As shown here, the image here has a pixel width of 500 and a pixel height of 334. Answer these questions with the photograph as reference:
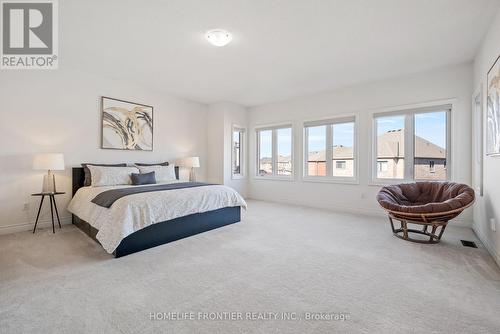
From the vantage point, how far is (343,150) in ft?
17.0

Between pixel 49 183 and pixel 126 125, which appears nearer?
pixel 49 183

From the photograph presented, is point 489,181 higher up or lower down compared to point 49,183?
higher up

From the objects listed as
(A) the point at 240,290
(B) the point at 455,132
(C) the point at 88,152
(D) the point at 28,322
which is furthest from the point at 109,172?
(B) the point at 455,132

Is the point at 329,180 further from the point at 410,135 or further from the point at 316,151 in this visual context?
the point at 410,135

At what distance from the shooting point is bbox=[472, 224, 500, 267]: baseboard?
96.7 inches

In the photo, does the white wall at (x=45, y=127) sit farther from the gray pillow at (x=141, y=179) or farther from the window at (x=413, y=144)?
the window at (x=413, y=144)

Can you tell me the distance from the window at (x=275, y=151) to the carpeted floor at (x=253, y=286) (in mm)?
3086

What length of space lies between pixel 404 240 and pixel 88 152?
5.11m

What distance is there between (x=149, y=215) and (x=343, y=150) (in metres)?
4.06

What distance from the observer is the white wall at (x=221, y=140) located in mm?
6000

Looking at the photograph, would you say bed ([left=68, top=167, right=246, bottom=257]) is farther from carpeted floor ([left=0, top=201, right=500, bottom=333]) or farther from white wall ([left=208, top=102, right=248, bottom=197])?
white wall ([left=208, top=102, right=248, bottom=197])

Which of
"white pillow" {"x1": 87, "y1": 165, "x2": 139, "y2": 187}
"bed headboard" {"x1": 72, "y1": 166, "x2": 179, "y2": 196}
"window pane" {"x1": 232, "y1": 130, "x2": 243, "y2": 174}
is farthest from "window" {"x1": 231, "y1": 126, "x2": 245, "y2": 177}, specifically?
"bed headboard" {"x1": 72, "y1": 166, "x2": 179, "y2": 196}

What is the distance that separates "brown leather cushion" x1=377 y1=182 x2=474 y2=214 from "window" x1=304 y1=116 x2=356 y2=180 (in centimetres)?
138

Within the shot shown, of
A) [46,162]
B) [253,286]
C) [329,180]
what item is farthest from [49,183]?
[329,180]
